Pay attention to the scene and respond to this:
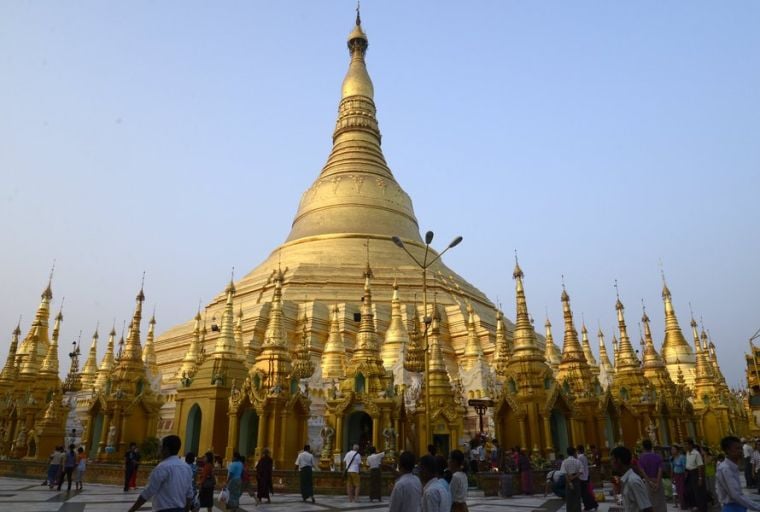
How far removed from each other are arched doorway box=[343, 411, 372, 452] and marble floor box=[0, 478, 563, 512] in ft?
16.9

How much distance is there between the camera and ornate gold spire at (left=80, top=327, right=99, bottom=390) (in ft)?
127

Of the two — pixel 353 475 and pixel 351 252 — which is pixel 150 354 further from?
pixel 353 475

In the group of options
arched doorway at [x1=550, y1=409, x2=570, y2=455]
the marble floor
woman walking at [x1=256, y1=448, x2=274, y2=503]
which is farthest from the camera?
arched doorway at [x1=550, y1=409, x2=570, y2=455]

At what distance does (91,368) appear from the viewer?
40688 mm

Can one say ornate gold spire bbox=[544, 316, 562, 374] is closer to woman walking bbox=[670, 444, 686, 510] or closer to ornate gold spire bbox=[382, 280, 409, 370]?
ornate gold spire bbox=[382, 280, 409, 370]

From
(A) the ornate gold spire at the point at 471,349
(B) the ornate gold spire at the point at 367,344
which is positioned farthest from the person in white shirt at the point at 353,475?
(A) the ornate gold spire at the point at 471,349

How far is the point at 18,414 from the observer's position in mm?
29719

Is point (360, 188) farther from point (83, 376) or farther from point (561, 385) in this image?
point (561, 385)

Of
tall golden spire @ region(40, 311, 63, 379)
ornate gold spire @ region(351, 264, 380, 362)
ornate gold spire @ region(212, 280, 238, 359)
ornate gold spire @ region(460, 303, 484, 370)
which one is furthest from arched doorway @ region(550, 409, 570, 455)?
tall golden spire @ region(40, 311, 63, 379)

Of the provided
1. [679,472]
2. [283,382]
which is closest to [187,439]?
[283,382]

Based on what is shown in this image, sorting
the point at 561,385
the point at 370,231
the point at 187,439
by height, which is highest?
the point at 370,231

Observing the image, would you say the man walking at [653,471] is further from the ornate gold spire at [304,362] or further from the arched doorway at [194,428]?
the ornate gold spire at [304,362]

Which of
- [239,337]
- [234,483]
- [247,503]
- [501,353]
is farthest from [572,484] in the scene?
[239,337]

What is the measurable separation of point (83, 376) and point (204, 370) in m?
20.8
